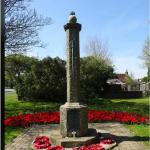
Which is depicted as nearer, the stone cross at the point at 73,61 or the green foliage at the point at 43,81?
the stone cross at the point at 73,61

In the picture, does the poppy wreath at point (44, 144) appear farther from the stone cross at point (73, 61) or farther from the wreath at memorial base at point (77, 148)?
the stone cross at point (73, 61)

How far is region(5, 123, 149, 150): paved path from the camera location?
8516mm

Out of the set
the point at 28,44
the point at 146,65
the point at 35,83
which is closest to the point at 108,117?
the point at 28,44

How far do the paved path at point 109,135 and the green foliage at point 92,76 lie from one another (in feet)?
45.6

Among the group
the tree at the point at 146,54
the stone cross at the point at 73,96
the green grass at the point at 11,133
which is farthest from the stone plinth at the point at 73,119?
the tree at the point at 146,54

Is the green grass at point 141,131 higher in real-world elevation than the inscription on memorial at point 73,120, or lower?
lower

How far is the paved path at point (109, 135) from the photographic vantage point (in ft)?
27.9

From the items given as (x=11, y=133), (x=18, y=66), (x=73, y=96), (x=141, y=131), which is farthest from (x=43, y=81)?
(x=73, y=96)

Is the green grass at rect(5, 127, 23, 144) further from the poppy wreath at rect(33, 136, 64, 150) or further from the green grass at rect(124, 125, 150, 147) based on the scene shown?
the green grass at rect(124, 125, 150, 147)

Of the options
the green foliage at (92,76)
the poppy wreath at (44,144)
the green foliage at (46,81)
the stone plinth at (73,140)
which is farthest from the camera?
the green foliage at (92,76)

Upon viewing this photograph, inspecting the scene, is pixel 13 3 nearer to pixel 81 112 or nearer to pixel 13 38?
pixel 13 38

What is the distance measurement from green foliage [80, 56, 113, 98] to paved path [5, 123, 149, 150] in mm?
13900

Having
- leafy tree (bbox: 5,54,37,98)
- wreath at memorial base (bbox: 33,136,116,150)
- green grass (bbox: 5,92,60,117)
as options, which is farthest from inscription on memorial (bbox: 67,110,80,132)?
leafy tree (bbox: 5,54,37,98)

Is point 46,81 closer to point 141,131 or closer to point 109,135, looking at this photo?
point 141,131
